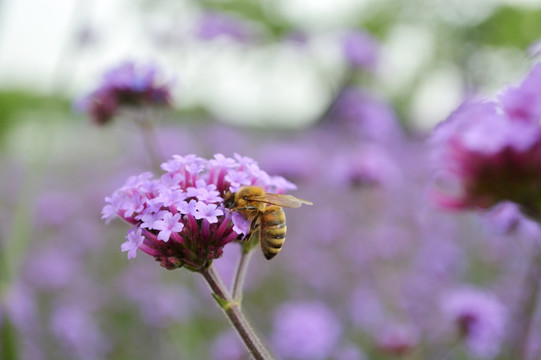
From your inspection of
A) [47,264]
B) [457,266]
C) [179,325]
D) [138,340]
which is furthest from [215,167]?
[47,264]

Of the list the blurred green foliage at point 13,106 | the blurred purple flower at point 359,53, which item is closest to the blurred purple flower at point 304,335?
the blurred purple flower at point 359,53

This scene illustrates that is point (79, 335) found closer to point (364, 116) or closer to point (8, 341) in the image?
point (8, 341)

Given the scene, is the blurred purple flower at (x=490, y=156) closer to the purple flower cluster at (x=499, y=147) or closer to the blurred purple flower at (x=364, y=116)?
the purple flower cluster at (x=499, y=147)

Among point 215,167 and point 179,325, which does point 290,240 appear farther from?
point 215,167

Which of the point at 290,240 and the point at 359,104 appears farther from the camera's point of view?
the point at 290,240

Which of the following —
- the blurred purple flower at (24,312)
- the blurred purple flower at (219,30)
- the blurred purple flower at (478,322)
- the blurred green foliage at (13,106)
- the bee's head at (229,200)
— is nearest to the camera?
the bee's head at (229,200)

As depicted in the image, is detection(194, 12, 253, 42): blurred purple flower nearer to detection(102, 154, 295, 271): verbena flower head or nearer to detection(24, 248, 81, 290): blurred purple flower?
detection(24, 248, 81, 290): blurred purple flower

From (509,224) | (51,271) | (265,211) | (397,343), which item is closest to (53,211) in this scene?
(51,271)
